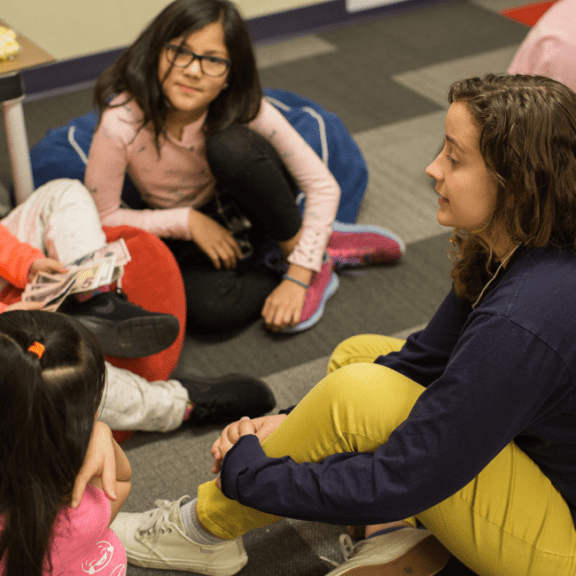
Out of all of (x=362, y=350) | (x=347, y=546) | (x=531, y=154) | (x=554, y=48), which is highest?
(x=531, y=154)

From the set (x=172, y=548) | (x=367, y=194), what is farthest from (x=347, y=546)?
(x=367, y=194)

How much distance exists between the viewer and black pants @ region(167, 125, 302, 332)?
62.4 inches

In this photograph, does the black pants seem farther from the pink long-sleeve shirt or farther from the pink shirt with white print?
the pink shirt with white print

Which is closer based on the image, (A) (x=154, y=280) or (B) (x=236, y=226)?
(A) (x=154, y=280)

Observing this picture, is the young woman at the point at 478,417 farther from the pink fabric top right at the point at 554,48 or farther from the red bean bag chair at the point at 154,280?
the pink fabric top right at the point at 554,48

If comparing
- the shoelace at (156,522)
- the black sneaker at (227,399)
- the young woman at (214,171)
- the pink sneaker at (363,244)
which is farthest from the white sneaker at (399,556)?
the pink sneaker at (363,244)

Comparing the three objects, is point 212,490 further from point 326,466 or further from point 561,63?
point 561,63

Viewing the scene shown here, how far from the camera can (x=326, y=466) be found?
0.90 metres

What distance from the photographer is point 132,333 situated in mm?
1334

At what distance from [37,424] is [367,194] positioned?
165cm

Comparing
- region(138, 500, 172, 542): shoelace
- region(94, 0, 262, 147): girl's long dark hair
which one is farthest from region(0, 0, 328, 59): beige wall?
region(138, 500, 172, 542): shoelace

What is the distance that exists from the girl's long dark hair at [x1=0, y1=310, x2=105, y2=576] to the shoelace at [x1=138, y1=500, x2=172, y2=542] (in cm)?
33

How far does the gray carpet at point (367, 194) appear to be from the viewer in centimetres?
133

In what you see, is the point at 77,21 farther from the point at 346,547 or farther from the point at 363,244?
the point at 346,547
